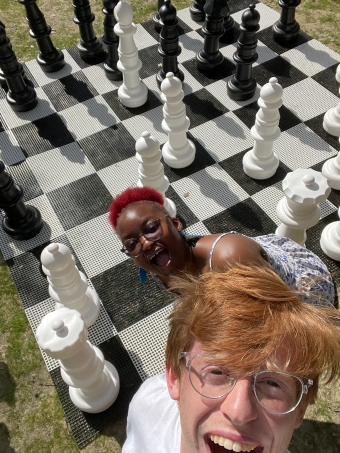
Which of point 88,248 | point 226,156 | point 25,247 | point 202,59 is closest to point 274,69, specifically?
point 202,59

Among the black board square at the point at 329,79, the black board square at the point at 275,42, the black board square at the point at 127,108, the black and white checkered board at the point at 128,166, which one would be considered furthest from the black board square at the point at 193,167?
the black board square at the point at 275,42

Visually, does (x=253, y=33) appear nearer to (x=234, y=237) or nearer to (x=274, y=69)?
(x=274, y=69)

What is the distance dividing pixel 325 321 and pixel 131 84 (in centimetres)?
221

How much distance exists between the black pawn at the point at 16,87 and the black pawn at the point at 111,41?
0.55m

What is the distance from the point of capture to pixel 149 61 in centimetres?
298

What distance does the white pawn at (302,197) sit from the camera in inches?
65.5

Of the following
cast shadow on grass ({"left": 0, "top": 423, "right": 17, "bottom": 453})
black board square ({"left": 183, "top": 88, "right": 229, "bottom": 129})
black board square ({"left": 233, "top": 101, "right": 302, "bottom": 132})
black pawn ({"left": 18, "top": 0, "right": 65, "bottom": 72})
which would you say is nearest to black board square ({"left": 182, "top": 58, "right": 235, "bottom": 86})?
black board square ({"left": 183, "top": 88, "right": 229, "bottom": 129})

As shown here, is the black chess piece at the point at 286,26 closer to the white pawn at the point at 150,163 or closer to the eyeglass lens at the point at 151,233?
the white pawn at the point at 150,163

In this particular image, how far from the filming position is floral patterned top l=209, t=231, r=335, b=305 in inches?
55.6

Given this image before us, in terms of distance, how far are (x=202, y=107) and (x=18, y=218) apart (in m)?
1.39

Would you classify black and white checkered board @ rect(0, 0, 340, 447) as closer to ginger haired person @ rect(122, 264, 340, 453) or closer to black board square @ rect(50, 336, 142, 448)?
black board square @ rect(50, 336, 142, 448)

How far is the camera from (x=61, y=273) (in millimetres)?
1602

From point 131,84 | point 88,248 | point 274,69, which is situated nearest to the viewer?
point 88,248

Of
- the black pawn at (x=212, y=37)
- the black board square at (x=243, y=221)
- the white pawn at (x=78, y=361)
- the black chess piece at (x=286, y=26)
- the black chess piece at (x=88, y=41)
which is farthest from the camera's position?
the black chess piece at (x=286, y=26)
